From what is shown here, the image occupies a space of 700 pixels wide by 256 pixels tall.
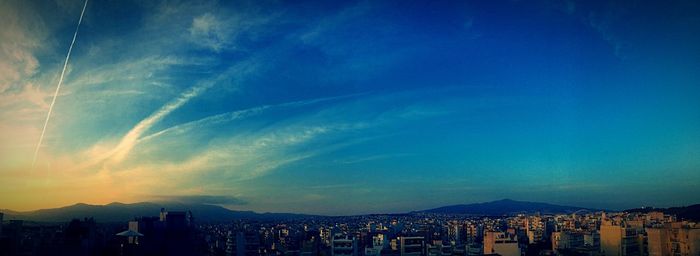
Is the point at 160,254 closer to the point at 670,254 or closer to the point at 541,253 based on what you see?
the point at 541,253

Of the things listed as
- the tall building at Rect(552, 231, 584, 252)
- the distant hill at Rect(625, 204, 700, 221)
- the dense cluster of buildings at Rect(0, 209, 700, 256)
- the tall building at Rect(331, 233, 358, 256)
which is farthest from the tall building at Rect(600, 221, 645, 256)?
the tall building at Rect(331, 233, 358, 256)

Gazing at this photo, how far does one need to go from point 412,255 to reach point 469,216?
80.1ft

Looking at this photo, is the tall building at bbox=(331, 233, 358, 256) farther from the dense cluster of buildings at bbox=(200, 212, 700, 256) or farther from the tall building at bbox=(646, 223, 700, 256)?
the tall building at bbox=(646, 223, 700, 256)

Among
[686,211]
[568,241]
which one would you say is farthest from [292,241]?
[686,211]

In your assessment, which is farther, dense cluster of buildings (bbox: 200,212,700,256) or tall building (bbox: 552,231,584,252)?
tall building (bbox: 552,231,584,252)

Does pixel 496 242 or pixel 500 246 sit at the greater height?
pixel 496 242

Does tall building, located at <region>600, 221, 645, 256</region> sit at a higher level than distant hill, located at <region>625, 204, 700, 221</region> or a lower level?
lower

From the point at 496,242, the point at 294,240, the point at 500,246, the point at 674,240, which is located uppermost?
the point at 674,240

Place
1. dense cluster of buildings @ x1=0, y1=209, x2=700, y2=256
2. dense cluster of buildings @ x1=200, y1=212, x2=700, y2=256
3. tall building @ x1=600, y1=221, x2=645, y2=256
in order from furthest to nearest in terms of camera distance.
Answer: tall building @ x1=600, y1=221, x2=645, y2=256, dense cluster of buildings @ x1=200, y1=212, x2=700, y2=256, dense cluster of buildings @ x1=0, y1=209, x2=700, y2=256

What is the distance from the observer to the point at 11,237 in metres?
13.1

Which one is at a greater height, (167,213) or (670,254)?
(167,213)

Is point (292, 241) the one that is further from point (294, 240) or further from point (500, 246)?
point (500, 246)

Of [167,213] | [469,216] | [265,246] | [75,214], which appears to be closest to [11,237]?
[75,214]

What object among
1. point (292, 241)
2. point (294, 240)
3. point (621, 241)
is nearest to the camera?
point (621, 241)
